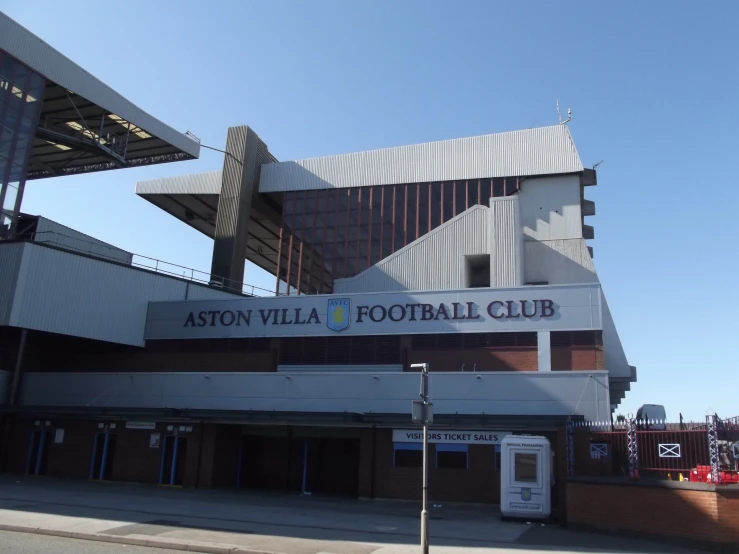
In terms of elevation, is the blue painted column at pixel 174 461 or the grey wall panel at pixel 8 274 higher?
the grey wall panel at pixel 8 274

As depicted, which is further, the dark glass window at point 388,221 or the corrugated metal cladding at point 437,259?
the dark glass window at point 388,221

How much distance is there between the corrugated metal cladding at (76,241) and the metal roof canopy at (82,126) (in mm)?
5418

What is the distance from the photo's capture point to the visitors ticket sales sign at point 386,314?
26.6 m

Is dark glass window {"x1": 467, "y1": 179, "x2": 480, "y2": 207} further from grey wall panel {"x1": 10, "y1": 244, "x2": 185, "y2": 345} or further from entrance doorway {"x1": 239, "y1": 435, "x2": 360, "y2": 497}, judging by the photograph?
grey wall panel {"x1": 10, "y1": 244, "x2": 185, "y2": 345}

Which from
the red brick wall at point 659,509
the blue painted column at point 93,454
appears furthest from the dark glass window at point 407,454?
the blue painted column at point 93,454

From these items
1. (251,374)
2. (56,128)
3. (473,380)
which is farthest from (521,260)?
(56,128)

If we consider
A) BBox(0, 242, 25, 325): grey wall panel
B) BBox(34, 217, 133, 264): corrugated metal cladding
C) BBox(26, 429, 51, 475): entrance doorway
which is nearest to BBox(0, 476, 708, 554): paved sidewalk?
BBox(26, 429, 51, 475): entrance doorway

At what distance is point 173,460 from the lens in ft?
91.8

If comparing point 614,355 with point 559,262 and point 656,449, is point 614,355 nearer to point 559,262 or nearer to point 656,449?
point 559,262

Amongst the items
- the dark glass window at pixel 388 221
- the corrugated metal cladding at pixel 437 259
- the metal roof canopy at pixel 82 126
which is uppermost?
the metal roof canopy at pixel 82 126

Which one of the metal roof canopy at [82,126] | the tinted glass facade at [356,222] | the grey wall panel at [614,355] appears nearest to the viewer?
the grey wall panel at [614,355]

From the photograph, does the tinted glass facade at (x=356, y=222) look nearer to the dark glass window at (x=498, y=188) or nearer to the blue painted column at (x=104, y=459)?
the dark glass window at (x=498, y=188)

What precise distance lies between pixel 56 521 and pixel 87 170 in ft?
107

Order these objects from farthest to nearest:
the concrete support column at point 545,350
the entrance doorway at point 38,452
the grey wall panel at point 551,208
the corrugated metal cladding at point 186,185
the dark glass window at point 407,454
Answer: the corrugated metal cladding at point 186,185
the grey wall panel at point 551,208
the entrance doorway at point 38,452
the concrete support column at point 545,350
the dark glass window at point 407,454
